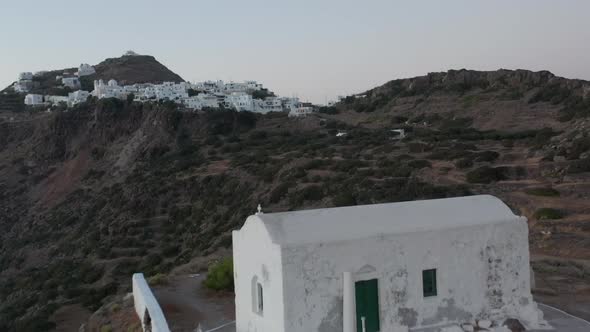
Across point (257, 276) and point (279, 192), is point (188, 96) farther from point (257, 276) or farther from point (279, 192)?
point (257, 276)

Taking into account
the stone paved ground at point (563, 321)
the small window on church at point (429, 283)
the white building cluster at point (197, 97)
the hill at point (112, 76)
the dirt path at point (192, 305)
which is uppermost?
the hill at point (112, 76)

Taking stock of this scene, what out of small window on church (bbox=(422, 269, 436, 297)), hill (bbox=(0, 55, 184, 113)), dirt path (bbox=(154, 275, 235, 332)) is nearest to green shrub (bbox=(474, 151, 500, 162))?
dirt path (bbox=(154, 275, 235, 332))

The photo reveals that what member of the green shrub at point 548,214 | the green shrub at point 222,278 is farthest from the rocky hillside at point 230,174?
the green shrub at point 222,278

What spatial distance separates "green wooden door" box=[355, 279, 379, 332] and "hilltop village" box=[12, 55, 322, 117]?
5810cm

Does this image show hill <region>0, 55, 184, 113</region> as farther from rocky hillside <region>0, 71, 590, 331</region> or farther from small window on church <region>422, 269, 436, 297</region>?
small window on church <region>422, 269, 436, 297</region>

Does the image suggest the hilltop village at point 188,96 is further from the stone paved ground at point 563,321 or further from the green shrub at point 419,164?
the stone paved ground at point 563,321

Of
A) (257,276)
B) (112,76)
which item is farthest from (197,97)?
(257,276)

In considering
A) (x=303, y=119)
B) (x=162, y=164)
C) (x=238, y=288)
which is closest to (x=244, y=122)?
(x=303, y=119)

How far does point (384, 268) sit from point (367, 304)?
2.50 feet

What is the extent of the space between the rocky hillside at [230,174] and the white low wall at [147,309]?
5232 mm

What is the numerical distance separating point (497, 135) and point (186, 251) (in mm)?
26960

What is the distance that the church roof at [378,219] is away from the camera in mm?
10312

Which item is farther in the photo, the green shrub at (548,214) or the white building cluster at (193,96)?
the white building cluster at (193,96)

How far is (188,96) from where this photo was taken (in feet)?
258
